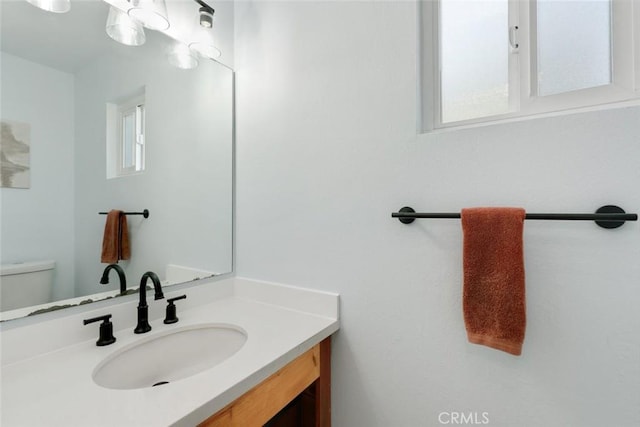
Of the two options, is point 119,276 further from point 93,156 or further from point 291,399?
point 291,399

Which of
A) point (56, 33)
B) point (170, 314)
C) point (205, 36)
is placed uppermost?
point (205, 36)

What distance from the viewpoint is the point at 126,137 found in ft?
3.37

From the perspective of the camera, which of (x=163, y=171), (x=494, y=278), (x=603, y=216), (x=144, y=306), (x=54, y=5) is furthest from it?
(x=163, y=171)

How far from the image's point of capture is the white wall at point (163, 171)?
94cm

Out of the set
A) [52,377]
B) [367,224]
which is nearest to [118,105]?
[52,377]

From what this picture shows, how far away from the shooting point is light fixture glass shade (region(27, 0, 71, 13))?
0.84 metres

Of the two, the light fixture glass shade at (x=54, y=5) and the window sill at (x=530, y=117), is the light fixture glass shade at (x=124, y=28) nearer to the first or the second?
the light fixture glass shade at (x=54, y=5)

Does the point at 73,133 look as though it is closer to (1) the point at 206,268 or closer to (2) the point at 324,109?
(1) the point at 206,268

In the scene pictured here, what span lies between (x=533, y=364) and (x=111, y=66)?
1665 millimetres

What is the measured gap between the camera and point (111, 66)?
990 mm

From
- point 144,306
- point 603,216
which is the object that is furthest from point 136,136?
point 603,216

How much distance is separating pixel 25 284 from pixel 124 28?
93 cm

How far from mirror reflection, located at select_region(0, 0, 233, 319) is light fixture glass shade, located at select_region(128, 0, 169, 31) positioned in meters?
0.06

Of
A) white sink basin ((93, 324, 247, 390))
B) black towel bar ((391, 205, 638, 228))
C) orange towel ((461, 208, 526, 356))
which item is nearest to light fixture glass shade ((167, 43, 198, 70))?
white sink basin ((93, 324, 247, 390))
